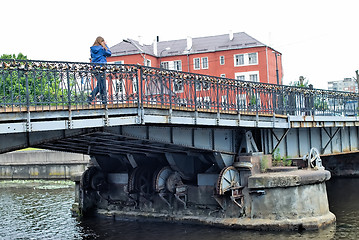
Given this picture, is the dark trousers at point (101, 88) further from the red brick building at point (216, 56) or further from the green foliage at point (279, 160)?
Answer: the red brick building at point (216, 56)

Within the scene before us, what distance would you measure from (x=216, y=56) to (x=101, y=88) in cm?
4902

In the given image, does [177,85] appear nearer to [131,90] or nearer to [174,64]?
[131,90]

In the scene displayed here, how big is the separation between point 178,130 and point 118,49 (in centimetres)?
4692

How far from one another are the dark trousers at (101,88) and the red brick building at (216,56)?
44.9 m

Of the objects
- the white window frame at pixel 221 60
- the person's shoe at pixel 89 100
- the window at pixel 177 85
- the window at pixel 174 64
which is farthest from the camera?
the window at pixel 174 64

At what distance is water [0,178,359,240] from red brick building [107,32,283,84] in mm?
31517

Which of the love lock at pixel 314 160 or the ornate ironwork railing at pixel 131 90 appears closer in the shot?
the ornate ironwork railing at pixel 131 90

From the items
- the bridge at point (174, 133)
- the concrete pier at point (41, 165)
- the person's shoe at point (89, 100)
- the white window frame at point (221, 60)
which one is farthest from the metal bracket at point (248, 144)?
the white window frame at point (221, 60)

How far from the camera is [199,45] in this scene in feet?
215

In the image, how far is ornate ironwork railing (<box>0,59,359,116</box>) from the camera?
13.8 metres

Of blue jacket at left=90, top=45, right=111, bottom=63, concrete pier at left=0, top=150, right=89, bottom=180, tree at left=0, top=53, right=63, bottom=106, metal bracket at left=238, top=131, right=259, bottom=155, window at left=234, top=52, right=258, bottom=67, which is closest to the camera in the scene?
tree at left=0, top=53, right=63, bottom=106

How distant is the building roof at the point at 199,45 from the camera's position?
62500 mm

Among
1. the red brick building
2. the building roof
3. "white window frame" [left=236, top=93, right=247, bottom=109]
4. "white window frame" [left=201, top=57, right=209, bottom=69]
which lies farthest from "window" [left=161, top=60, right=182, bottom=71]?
"white window frame" [left=236, top=93, right=247, bottom=109]

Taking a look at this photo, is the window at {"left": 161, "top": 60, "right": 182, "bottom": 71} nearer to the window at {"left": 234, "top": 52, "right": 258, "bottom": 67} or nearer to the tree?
the window at {"left": 234, "top": 52, "right": 258, "bottom": 67}
